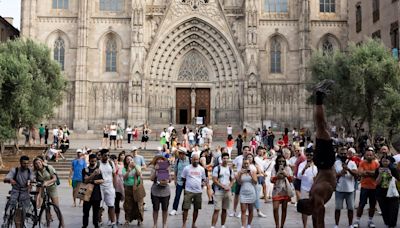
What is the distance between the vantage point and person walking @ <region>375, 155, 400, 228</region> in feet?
36.6

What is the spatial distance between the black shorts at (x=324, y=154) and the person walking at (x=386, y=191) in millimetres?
6715

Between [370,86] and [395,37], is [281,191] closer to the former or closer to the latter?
[370,86]

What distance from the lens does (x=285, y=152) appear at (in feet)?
50.6

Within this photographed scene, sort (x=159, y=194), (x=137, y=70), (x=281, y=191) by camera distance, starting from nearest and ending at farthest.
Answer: (x=281, y=191), (x=159, y=194), (x=137, y=70)

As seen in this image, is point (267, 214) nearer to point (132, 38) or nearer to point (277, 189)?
point (277, 189)

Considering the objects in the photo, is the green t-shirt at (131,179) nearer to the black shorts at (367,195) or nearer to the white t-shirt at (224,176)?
the white t-shirt at (224,176)

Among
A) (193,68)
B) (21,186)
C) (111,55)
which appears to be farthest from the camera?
(193,68)

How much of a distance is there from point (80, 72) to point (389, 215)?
33.5 m

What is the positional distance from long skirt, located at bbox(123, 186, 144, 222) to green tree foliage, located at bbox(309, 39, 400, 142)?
15.8 meters

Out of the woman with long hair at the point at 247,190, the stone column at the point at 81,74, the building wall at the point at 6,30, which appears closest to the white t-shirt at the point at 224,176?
the woman with long hair at the point at 247,190

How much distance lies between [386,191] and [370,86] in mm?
16834

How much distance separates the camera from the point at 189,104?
141ft

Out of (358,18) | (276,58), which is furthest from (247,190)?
(276,58)

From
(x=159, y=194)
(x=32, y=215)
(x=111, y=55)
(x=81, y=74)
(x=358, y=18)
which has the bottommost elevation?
(x=32, y=215)
